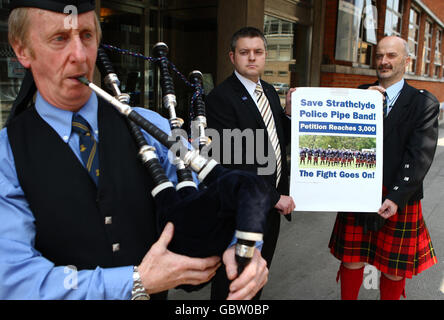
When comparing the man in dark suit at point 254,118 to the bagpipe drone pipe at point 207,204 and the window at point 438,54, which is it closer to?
the bagpipe drone pipe at point 207,204

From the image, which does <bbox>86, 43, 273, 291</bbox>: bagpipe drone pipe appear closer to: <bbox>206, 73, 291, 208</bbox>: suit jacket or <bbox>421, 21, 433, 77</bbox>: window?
<bbox>206, 73, 291, 208</bbox>: suit jacket

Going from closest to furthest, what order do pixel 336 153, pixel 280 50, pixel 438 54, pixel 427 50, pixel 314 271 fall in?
pixel 336 153 < pixel 314 271 < pixel 280 50 < pixel 427 50 < pixel 438 54

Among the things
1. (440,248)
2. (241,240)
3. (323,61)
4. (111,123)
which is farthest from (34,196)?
(323,61)

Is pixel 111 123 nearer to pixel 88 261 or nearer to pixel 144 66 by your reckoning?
pixel 88 261

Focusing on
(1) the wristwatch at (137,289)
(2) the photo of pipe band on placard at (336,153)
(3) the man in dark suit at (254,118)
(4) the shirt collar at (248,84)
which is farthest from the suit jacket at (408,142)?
(1) the wristwatch at (137,289)

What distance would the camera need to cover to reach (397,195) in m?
2.28

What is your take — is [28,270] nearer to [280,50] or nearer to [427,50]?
[280,50]

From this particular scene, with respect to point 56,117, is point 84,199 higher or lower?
lower

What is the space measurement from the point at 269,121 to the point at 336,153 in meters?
0.47

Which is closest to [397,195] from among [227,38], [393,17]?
[227,38]

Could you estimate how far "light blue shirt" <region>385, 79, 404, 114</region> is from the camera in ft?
7.92

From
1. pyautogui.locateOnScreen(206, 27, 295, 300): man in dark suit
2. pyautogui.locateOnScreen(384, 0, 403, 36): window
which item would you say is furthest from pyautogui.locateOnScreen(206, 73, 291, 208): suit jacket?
pyautogui.locateOnScreen(384, 0, 403, 36): window

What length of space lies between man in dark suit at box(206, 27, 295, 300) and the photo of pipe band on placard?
16cm

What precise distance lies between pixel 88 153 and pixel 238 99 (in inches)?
53.7
